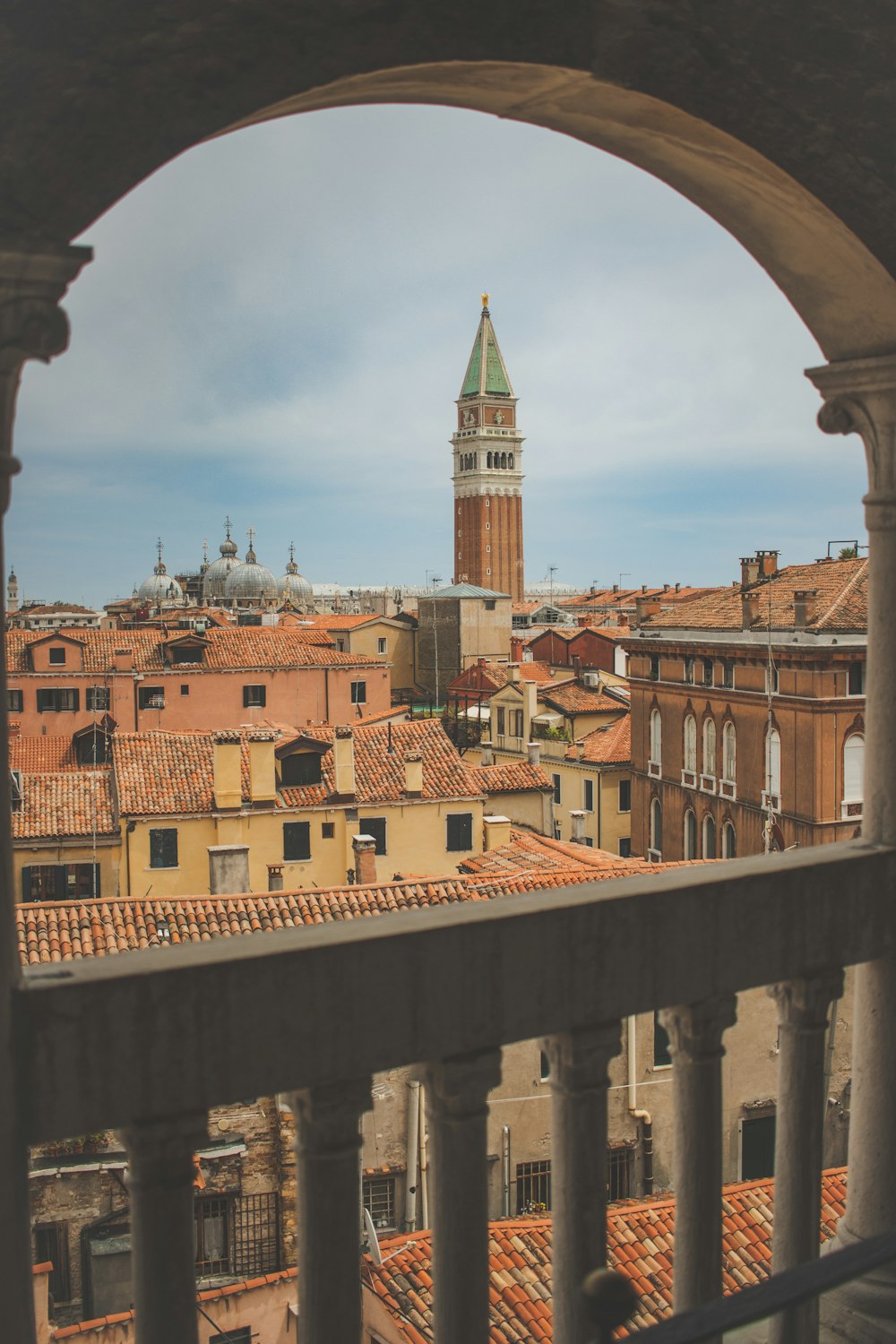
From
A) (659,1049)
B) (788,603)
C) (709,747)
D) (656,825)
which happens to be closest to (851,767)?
(788,603)

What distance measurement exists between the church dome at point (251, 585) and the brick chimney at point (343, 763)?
78.4 m

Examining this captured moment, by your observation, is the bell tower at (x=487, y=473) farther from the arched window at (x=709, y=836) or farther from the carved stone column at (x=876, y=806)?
the carved stone column at (x=876, y=806)

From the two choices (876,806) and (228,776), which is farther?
(228,776)

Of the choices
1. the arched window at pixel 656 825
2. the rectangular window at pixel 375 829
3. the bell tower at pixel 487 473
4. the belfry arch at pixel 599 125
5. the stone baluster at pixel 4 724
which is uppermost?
the bell tower at pixel 487 473

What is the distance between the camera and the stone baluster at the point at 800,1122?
3.24m

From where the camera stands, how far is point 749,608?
3027 centimetres

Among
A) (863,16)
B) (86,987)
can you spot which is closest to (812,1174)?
(86,987)

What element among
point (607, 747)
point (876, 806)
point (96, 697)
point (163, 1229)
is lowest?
point (607, 747)

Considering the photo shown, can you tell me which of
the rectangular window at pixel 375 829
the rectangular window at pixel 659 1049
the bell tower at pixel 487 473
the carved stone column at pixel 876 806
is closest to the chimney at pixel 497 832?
the rectangular window at pixel 375 829

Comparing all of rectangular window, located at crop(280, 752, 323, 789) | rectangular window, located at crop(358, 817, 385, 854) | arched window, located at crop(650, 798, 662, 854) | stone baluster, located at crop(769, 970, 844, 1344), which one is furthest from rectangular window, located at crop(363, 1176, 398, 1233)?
arched window, located at crop(650, 798, 662, 854)

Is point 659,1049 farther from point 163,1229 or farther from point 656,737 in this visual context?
point 656,737

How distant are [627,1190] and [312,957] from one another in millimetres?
14309

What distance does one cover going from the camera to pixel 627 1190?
15.5 metres

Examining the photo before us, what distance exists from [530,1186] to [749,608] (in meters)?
18.1
